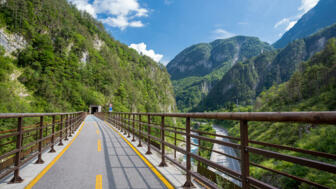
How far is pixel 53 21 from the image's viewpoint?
303 feet

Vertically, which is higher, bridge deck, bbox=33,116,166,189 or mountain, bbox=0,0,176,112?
mountain, bbox=0,0,176,112

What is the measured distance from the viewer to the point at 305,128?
4753cm

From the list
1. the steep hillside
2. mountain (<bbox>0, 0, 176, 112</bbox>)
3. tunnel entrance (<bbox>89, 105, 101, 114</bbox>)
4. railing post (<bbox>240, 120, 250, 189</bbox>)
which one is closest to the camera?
railing post (<bbox>240, 120, 250, 189</bbox>)

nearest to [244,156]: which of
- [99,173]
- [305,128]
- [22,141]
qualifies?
[99,173]

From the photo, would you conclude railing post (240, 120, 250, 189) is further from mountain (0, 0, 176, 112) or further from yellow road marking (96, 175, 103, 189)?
mountain (0, 0, 176, 112)

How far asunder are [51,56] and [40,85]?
16004mm

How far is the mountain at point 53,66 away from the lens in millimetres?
59719

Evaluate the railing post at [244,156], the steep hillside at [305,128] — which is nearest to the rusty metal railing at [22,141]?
the railing post at [244,156]

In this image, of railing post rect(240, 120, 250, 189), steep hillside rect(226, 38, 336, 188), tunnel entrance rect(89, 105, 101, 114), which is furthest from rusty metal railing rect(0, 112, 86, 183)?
tunnel entrance rect(89, 105, 101, 114)

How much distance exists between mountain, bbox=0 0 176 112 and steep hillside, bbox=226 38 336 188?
186 feet

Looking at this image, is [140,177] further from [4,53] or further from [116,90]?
[116,90]

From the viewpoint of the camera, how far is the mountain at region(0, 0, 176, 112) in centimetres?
5972

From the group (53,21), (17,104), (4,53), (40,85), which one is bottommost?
(17,104)

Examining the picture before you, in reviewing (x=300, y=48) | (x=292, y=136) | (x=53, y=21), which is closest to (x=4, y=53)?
(x=53, y=21)
